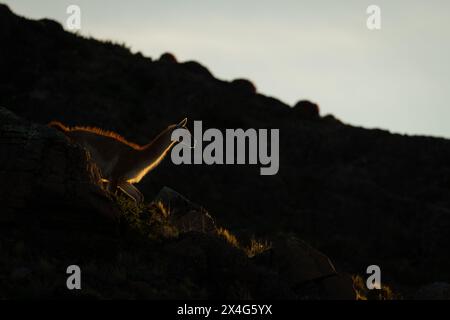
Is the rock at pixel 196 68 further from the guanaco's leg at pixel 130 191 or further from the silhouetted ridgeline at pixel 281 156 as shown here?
the guanaco's leg at pixel 130 191

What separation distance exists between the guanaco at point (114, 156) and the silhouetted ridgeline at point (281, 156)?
1628 cm

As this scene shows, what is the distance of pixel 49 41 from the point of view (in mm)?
49031

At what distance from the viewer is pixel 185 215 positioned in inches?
664

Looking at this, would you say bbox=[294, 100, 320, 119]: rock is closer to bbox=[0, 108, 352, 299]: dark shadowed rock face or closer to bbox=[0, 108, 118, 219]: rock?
bbox=[0, 108, 352, 299]: dark shadowed rock face

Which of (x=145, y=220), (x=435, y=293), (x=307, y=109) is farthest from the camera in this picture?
(x=307, y=109)

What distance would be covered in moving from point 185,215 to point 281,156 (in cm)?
2832

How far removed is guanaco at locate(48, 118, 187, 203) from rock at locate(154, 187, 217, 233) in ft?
3.78

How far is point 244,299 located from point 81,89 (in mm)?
34458

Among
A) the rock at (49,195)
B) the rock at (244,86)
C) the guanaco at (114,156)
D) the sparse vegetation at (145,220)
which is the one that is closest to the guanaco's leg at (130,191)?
the guanaco at (114,156)

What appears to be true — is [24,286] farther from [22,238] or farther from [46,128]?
[46,128]

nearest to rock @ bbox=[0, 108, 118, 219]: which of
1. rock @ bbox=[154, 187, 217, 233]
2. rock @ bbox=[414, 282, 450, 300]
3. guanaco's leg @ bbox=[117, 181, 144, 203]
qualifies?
guanaco's leg @ bbox=[117, 181, 144, 203]

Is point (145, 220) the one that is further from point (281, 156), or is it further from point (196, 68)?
point (196, 68)

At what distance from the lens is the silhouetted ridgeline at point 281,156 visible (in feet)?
119

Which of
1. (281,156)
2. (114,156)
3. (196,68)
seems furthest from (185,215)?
(196,68)
